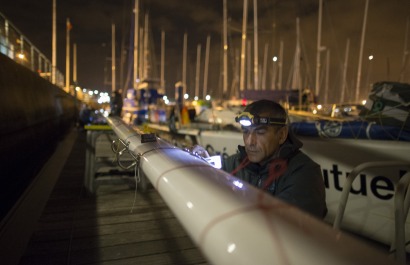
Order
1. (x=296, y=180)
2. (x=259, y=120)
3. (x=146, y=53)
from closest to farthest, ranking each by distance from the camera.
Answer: (x=296, y=180) → (x=259, y=120) → (x=146, y=53)

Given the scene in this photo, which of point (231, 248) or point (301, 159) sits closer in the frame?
point (231, 248)

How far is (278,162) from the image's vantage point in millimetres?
1958

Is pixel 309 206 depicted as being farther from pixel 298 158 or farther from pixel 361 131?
pixel 361 131

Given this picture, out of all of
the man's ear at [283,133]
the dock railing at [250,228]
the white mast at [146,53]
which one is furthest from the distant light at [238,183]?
the white mast at [146,53]

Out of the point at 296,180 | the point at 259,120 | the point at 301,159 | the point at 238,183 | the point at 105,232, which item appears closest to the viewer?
the point at 238,183

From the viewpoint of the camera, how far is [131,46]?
29656 millimetres

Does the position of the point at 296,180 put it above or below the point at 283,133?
below

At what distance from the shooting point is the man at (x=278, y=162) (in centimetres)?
176

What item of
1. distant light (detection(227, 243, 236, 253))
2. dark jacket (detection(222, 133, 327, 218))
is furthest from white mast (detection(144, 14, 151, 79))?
distant light (detection(227, 243, 236, 253))

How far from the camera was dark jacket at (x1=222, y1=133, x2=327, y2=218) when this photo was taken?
1.73 meters

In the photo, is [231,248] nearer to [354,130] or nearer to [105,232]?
[105,232]

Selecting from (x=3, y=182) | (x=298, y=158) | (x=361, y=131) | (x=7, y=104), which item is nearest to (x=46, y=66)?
(x=7, y=104)

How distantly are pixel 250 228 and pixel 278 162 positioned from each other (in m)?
1.21

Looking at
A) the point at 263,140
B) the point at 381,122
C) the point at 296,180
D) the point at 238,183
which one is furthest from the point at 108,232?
the point at 381,122
